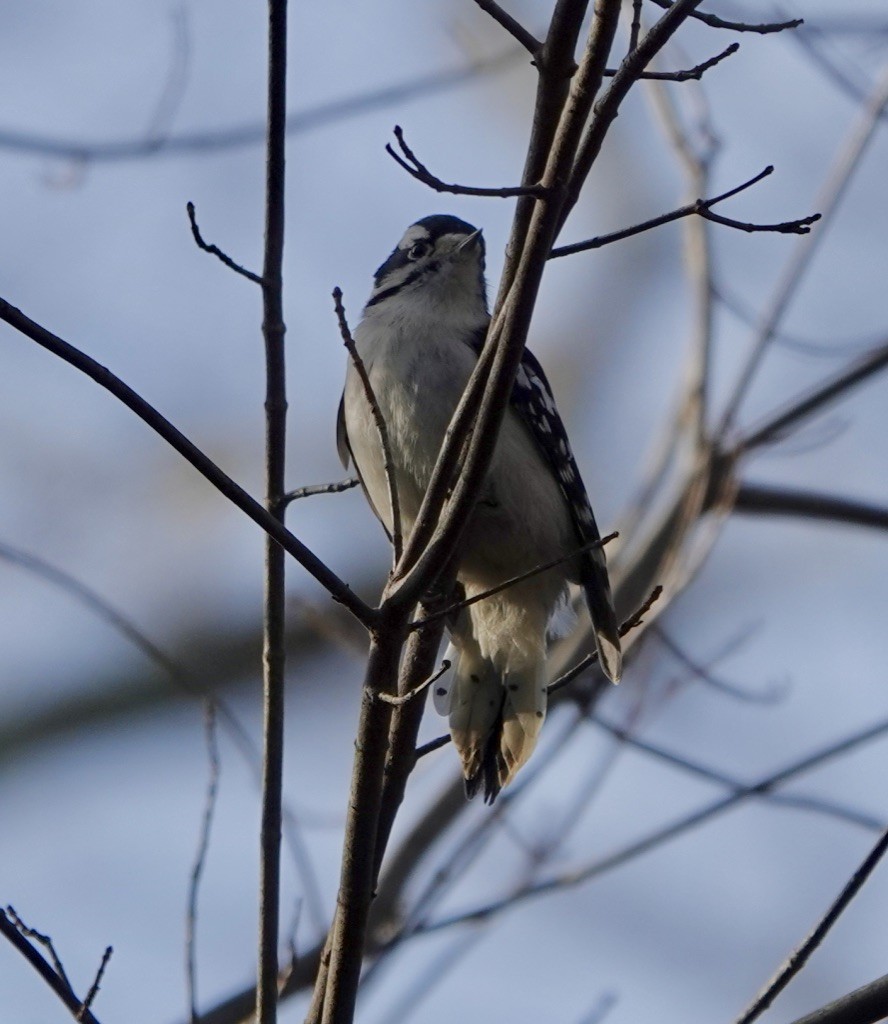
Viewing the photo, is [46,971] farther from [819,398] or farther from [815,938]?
[819,398]

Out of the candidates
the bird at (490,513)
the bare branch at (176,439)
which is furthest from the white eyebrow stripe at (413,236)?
the bare branch at (176,439)

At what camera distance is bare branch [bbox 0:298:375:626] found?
2.58 m

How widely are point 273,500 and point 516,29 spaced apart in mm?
1308

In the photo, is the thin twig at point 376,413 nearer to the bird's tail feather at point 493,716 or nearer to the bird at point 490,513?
the bird at point 490,513

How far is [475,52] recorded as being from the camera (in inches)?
320

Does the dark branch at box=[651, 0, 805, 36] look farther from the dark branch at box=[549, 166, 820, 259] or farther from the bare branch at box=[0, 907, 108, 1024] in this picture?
the bare branch at box=[0, 907, 108, 1024]

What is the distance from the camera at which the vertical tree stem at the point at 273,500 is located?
3.14m

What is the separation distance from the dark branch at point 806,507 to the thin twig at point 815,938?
3669mm

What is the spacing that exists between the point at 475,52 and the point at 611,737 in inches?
186

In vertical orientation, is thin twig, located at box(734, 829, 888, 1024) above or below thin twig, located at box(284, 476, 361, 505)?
below

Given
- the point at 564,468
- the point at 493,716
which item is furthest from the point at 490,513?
the point at 493,716

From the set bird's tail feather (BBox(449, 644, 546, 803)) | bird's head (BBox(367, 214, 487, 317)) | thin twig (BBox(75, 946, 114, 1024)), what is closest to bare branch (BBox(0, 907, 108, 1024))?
thin twig (BBox(75, 946, 114, 1024))

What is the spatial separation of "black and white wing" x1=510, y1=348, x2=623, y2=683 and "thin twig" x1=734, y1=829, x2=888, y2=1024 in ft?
5.37

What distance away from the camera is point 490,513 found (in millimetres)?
4516
